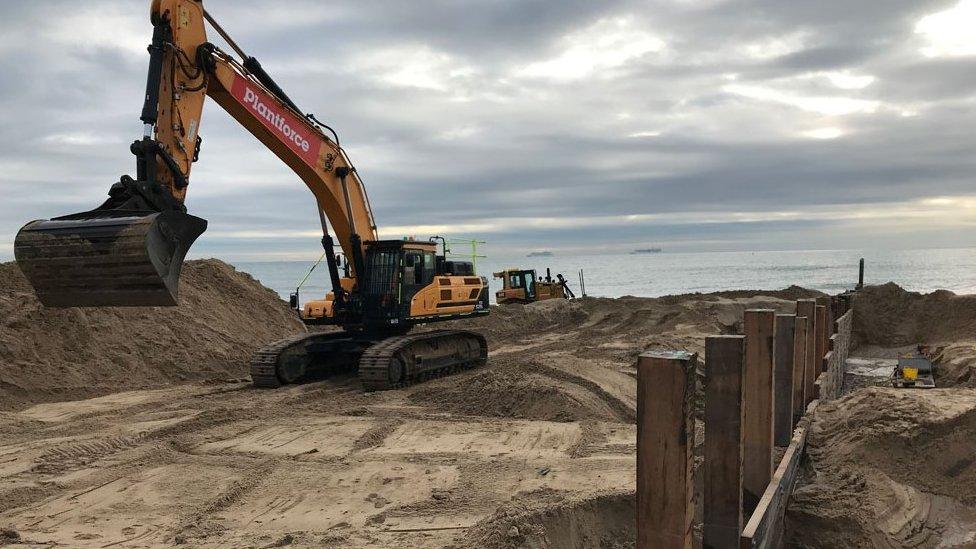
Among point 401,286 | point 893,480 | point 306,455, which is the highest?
point 401,286

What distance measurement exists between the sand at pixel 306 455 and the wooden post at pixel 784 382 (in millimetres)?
1430

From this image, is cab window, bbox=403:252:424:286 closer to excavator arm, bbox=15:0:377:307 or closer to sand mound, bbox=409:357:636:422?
excavator arm, bbox=15:0:377:307

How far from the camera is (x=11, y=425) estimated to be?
30.6 ft

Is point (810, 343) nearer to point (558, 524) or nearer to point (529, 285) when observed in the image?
point (558, 524)

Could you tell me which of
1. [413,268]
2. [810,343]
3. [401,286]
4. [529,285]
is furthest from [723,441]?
[529,285]

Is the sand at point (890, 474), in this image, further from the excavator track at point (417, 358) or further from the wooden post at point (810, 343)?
the excavator track at point (417, 358)

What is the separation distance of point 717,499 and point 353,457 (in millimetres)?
4296

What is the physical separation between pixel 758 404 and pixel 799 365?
86.2 inches

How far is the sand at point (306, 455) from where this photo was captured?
5.31 metres

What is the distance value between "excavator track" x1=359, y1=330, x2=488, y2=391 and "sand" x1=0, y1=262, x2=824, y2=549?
35 centimetres

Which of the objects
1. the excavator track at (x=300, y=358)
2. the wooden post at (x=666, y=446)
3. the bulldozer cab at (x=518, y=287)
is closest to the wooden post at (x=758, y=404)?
the wooden post at (x=666, y=446)

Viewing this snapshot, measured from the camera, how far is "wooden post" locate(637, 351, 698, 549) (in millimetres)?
2930

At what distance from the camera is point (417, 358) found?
38.8 ft

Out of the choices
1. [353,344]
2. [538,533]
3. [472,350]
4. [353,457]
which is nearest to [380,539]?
[538,533]
